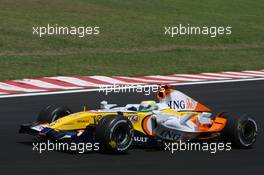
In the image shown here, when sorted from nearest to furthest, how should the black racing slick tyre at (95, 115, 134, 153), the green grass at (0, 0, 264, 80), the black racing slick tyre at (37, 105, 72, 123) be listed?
the black racing slick tyre at (95, 115, 134, 153) → the black racing slick tyre at (37, 105, 72, 123) → the green grass at (0, 0, 264, 80)

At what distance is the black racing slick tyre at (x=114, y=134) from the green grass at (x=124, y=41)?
37.9ft

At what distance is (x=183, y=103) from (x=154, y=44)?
796 inches

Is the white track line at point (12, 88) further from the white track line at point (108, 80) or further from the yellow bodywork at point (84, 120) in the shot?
the yellow bodywork at point (84, 120)

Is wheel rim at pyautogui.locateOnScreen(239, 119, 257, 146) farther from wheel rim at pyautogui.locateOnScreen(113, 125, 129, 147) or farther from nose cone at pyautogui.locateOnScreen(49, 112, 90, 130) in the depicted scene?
nose cone at pyautogui.locateOnScreen(49, 112, 90, 130)

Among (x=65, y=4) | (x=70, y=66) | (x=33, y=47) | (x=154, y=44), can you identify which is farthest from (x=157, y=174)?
(x=65, y=4)

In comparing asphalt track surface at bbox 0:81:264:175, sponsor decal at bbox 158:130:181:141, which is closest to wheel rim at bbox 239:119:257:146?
asphalt track surface at bbox 0:81:264:175

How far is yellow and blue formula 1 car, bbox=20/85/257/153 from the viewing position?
12.0 metres

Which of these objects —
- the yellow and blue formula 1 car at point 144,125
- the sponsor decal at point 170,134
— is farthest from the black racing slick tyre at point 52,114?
the sponsor decal at point 170,134

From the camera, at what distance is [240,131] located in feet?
42.1

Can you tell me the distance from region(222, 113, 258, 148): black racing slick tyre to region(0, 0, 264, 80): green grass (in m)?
11.3

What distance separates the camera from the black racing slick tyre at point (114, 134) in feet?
38.7

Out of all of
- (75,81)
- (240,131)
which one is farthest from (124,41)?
(240,131)

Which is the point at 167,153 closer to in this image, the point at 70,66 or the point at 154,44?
the point at 70,66

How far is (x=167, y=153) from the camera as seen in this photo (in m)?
12.4
